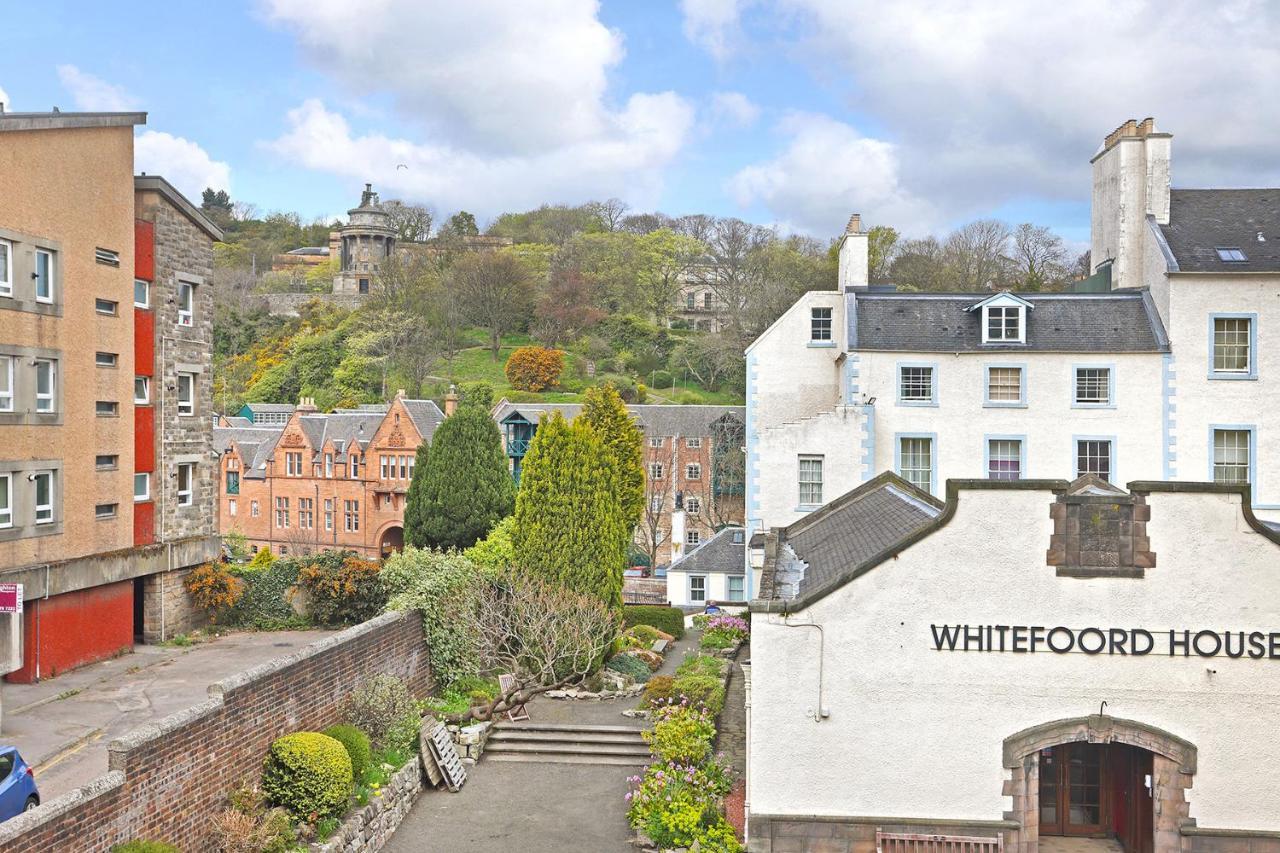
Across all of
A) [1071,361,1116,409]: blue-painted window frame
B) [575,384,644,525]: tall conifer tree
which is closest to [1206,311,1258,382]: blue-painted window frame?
[1071,361,1116,409]: blue-painted window frame

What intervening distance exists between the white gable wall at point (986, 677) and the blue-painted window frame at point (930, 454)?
1661 cm

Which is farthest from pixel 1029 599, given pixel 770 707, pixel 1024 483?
pixel 770 707

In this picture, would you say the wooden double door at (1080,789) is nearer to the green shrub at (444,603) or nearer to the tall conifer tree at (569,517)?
the green shrub at (444,603)

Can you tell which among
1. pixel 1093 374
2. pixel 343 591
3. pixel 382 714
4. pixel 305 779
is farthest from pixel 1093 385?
pixel 305 779

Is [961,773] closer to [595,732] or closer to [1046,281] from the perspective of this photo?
[595,732]

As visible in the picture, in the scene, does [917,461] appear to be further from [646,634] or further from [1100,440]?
[646,634]

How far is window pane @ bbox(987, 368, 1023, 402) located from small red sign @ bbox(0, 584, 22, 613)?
24.6 metres

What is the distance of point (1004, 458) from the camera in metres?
30.8

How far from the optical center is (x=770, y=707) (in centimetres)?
1451

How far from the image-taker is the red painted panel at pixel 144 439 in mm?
26609

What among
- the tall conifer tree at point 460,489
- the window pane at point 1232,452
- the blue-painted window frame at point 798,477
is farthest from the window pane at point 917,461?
the tall conifer tree at point 460,489

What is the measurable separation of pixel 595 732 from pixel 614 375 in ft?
195

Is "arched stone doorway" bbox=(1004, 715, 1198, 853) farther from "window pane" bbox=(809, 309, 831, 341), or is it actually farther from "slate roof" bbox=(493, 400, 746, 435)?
"slate roof" bbox=(493, 400, 746, 435)

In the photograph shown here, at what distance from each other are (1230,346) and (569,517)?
1921 cm
